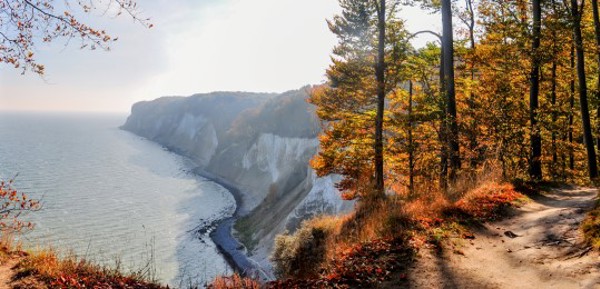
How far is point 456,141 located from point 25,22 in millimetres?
12584

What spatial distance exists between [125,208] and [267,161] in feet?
87.4

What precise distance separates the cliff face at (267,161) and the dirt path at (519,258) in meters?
29.0

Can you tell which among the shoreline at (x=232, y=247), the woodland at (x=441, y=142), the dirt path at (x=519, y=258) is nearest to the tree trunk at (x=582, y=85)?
the woodland at (x=441, y=142)

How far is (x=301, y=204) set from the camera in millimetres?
41219

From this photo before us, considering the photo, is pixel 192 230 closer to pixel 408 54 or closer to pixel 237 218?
pixel 237 218

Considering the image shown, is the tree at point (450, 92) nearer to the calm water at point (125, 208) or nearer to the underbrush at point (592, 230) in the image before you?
the underbrush at point (592, 230)

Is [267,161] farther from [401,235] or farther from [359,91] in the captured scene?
[401,235]

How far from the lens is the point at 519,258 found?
20.3ft

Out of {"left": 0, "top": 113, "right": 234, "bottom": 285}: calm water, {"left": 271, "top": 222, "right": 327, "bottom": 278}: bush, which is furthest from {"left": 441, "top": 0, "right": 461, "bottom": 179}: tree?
{"left": 0, "top": 113, "right": 234, "bottom": 285}: calm water

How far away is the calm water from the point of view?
36.4 meters

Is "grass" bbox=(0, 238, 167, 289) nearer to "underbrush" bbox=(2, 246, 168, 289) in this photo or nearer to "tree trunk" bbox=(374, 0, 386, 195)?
→ "underbrush" bbox=(2, 246, 168, 289)

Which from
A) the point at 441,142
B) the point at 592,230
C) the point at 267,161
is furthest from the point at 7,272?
the point at 267,161

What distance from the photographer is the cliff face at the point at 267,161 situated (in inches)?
1609

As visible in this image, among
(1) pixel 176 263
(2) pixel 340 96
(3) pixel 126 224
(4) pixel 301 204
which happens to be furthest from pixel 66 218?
(2) pixel 340 96
